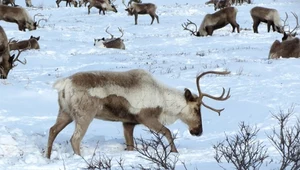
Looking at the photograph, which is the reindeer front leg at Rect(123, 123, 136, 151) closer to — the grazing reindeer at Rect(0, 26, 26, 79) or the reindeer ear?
the reindeer ear

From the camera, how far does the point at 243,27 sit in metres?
28.6

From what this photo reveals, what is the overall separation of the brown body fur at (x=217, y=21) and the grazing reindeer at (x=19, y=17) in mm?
7041

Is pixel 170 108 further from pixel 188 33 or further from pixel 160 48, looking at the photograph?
pixel 188 33

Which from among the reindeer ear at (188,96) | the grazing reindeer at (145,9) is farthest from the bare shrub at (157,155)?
the grazing reindeer at (145,9)

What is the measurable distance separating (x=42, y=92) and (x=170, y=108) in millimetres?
4050

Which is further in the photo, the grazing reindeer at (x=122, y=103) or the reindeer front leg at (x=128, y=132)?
the reindeer front leg at (x=128, y=132)

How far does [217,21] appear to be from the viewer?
26516 mm

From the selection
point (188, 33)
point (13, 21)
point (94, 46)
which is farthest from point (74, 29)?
point (94, 46)

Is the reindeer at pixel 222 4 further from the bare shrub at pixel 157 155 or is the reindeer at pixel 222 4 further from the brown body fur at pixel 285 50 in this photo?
the bare shrub at pixel 157 155

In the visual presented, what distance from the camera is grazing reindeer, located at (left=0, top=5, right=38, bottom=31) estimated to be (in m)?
27.1

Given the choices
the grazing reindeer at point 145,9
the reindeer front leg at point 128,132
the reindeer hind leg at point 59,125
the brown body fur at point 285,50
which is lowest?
the grazing reindeer at point 145,9

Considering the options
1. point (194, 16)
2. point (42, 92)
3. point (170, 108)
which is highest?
point (170, 108)

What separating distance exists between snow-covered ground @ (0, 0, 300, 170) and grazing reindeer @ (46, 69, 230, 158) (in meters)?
0.30

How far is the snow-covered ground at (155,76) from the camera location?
721 cm
